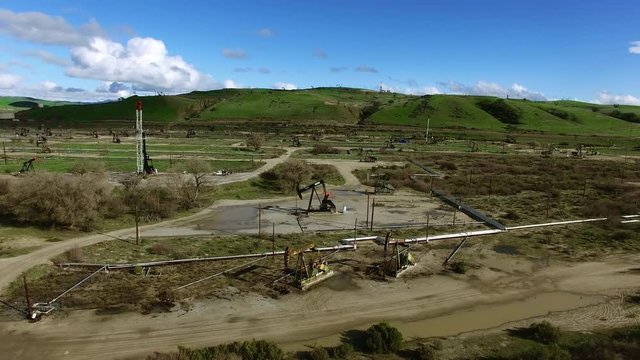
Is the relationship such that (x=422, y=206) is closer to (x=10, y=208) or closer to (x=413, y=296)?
(x=413, y=296)

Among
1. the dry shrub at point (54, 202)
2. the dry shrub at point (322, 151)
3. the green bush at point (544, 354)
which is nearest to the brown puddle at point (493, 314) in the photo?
the green bush at point (544, 354)

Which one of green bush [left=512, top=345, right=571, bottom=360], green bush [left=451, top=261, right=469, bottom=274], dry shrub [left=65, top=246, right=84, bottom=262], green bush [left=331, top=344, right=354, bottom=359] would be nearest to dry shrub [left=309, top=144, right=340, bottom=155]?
green bush [left=451, top=261, right=469, bottom=274]

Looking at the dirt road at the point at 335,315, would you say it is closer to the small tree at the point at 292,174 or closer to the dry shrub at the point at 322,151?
the small tree at the point at 292,174

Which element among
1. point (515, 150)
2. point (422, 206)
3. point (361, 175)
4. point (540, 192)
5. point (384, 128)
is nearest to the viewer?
point (422, 206)

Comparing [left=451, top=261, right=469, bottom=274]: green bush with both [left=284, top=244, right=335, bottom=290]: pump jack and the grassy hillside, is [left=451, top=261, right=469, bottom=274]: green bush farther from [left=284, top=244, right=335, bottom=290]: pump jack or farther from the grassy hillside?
the grassy hillside

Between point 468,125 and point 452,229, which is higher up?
point 468,125

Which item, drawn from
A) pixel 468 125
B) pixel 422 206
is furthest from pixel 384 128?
pixel 422 206
